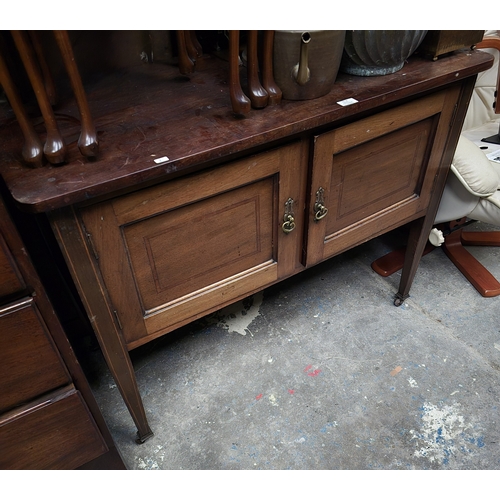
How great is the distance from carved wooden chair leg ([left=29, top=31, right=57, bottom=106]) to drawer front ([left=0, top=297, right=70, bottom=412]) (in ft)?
1.50

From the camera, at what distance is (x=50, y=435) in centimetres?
84

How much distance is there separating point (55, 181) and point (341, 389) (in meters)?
0.97

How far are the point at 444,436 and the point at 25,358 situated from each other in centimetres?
104

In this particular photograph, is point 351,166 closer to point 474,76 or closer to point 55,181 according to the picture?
point 474,76

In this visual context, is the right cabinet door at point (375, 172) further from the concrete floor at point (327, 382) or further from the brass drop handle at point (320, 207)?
the concrete floor at point (327, 382)

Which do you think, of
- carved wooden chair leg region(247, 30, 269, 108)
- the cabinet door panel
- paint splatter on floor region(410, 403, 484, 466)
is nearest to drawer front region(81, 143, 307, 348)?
the cabinet door panel

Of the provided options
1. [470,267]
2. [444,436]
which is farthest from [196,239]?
[470,267]

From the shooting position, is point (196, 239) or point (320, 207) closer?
point (196, 239)

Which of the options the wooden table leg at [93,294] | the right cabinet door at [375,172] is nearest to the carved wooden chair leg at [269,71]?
the right cabinet door at [375,172]

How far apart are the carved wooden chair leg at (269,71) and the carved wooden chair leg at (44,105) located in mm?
390

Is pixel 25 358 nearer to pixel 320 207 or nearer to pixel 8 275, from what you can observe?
pixel 8 275

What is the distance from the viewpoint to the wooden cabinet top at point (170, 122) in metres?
0.71

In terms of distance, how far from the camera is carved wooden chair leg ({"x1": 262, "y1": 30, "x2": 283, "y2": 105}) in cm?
81
